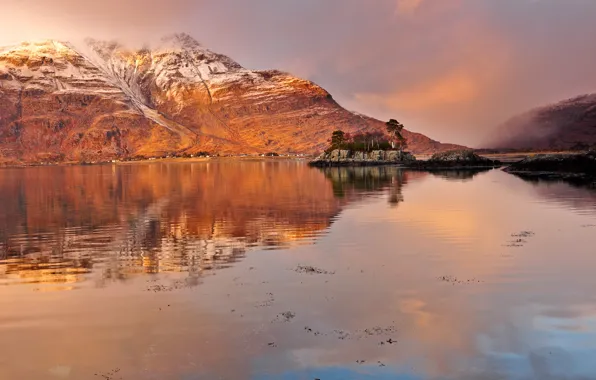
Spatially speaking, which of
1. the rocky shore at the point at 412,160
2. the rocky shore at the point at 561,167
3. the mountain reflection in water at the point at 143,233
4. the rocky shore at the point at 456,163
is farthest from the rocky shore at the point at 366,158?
the mountain reflection in water at the point at 143,233

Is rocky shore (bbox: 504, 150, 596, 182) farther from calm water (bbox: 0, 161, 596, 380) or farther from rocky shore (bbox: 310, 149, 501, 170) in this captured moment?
calm water (bbox: 0, 161, 596, 380)

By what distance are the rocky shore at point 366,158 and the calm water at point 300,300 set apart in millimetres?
135332

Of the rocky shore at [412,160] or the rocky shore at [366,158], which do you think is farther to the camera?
the rocky shore at [366,158]

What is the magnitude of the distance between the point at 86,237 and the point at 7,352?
19047 millimetres

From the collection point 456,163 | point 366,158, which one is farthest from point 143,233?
point 366,158

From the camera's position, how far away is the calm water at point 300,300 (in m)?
12.4

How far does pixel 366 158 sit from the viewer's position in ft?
610

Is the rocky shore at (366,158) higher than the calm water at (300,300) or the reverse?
higher

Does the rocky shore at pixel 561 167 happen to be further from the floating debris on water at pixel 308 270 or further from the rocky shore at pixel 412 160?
the floating debris on water at pixel 308 270

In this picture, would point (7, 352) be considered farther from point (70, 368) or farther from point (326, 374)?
point (326, 374)

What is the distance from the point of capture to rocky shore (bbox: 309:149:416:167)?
172 metres

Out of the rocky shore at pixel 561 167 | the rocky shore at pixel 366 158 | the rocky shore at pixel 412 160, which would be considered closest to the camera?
the rocky shore at pixel 561 167

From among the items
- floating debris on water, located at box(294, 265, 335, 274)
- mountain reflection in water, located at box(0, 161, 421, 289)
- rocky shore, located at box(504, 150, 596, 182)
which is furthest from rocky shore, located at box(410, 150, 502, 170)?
floating debris on water, located at box(294, 265, 335, 274)

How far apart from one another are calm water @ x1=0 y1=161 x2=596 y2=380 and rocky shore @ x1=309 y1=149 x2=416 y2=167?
444 ft
